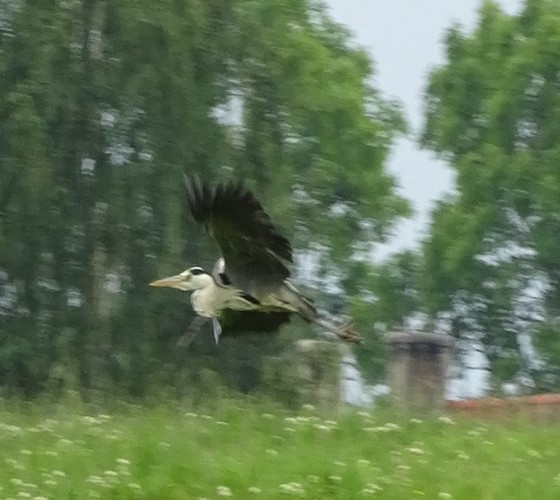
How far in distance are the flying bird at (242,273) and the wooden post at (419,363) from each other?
0.70 m

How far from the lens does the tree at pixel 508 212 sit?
107ft

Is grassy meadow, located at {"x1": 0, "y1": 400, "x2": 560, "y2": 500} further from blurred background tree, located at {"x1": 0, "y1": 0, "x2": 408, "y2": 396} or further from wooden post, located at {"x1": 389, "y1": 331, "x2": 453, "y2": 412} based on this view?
→ blurred background tree, located at {"x1": 0, "y1": 0, "x2": 408, "y2": 396}

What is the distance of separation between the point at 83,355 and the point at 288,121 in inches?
185

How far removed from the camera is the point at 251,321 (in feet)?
41.4

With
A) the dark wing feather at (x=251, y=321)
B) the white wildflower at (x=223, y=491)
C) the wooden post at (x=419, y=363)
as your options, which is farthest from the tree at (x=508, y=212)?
the white wildflower at (x=223, y=491)

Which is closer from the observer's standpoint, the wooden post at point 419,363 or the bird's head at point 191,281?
the bird's head at point 191,281

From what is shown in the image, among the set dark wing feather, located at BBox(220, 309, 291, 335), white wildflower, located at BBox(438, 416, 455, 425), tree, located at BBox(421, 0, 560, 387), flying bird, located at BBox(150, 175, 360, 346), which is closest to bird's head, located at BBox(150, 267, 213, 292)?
flying bird, located at BBox(150, 175, 360, 346)

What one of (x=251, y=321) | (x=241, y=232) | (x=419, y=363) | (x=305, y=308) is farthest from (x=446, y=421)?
(x=419, y=363)

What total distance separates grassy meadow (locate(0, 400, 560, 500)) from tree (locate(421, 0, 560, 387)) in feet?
71.1

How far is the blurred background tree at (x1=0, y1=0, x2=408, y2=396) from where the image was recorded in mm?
22984

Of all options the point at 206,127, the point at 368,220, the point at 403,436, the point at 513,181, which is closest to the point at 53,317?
the point at 206,127

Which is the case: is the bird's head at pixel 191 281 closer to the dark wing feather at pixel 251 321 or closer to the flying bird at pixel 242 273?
the flying bird at pixel 242 273

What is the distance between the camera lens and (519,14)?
3491 cm

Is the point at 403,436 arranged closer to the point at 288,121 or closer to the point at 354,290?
the point at 288,121
